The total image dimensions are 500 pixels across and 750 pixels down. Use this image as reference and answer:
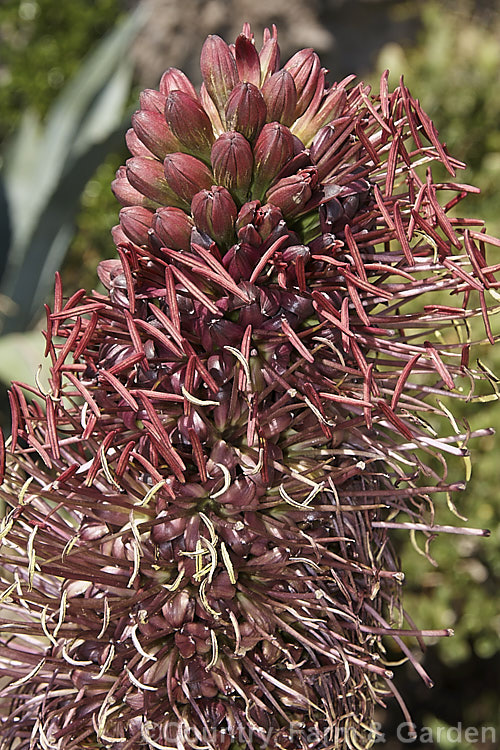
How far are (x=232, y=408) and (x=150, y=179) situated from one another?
269 millimetres

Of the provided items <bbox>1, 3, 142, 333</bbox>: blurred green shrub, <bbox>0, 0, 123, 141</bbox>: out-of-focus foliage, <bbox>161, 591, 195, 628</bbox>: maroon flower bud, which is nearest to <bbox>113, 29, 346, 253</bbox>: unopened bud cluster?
<bbox>161, 591, 195, 628</bbox>: maroon flower bud

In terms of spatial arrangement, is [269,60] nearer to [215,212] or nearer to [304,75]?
[304,75]

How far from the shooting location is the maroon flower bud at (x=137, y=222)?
80 centimetres

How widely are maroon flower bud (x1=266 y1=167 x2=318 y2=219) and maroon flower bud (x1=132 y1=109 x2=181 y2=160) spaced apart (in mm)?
129

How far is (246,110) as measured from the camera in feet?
2.52

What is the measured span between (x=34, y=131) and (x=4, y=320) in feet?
2.85

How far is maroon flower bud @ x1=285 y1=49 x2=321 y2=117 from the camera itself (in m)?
0.83

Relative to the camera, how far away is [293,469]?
81 cm

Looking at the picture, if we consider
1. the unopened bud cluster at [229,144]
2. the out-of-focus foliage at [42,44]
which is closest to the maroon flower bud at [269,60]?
the unopened bud cluster at [229,144]

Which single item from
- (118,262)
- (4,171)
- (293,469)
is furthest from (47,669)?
(4,171)

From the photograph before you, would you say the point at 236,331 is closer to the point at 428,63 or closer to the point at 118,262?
the point at 118,262

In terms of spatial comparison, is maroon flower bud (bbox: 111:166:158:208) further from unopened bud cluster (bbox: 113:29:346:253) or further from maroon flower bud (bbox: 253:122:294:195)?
maroon flower bud (bbox: 253:122:294:195)

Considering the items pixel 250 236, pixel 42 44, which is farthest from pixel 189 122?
pixel 42 44

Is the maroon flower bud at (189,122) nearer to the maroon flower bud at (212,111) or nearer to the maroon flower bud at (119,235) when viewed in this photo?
the maroon flower bud at (212,111)
